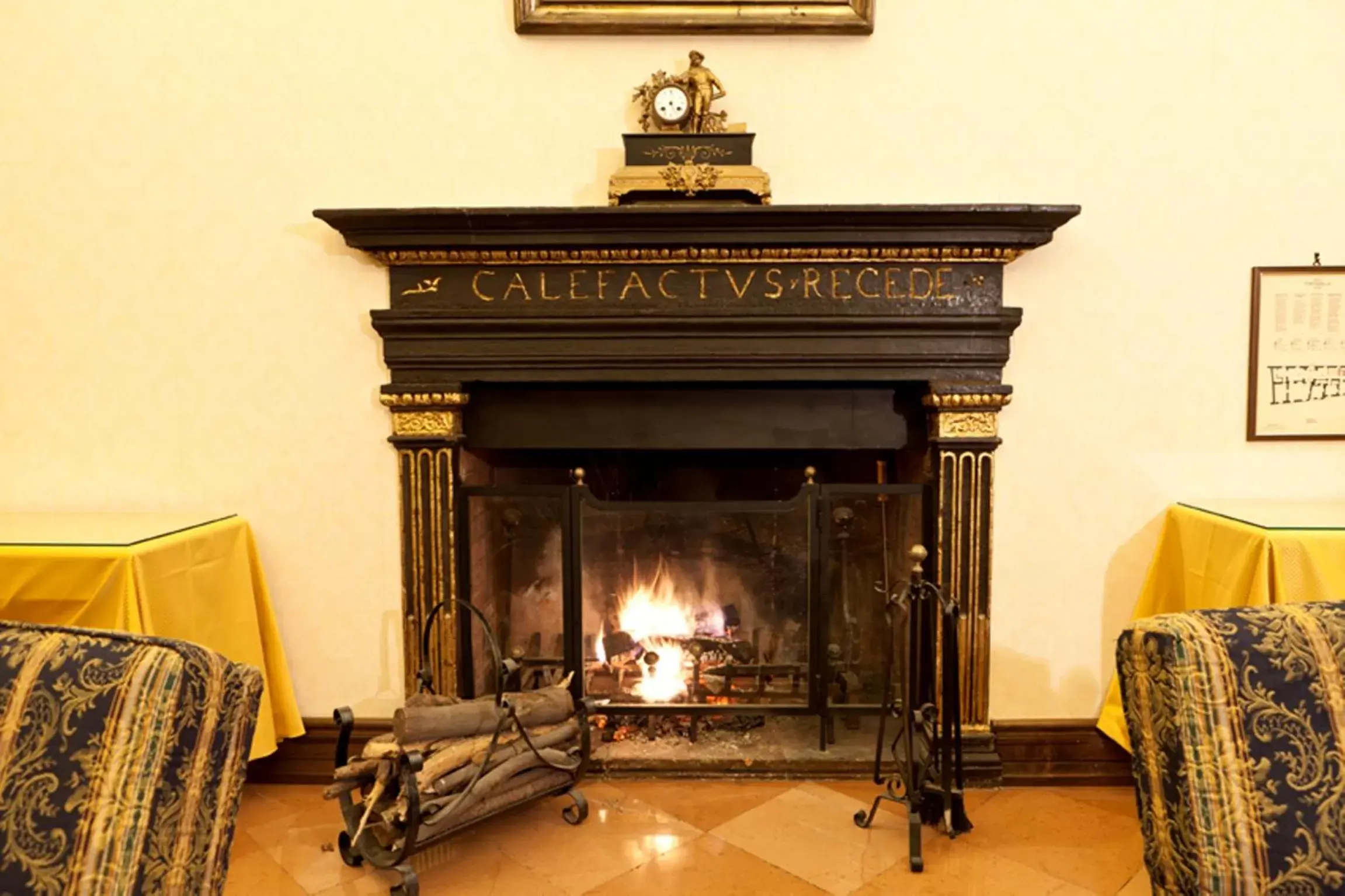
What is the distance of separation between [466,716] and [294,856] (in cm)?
54

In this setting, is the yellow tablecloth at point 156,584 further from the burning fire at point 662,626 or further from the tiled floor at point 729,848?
the burning fire at point 662,626

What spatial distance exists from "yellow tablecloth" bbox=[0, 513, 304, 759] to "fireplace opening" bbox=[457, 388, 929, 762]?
580mm

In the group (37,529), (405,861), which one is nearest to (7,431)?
(37,529)

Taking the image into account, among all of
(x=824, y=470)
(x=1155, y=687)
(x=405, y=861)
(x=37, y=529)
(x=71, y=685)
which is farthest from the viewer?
(x=824, y=470)

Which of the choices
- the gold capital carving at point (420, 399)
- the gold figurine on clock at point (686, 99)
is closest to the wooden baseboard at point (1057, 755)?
the gold capital carving at point (420, 399)

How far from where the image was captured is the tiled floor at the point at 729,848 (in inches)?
73.3

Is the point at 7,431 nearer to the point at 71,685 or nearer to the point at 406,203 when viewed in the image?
the point at 406,203

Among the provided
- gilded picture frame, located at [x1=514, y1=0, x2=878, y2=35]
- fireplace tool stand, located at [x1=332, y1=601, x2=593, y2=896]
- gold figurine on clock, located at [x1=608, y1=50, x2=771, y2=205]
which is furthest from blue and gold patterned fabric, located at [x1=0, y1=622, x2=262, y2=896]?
gilded picture frame, located at [x1=514, y1=0, x2=878, y2=35]

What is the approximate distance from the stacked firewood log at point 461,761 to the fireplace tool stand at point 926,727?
0.84 metres

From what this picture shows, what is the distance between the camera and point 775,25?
2266mm

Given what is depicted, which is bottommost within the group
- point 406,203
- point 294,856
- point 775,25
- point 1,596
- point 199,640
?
point 294,856

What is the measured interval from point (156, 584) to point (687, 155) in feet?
5.82

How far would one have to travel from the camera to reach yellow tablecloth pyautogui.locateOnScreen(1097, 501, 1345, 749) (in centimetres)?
192

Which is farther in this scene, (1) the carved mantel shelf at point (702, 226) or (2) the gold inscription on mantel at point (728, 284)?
(2) the gold inscription on mantel at point (728, 284)
